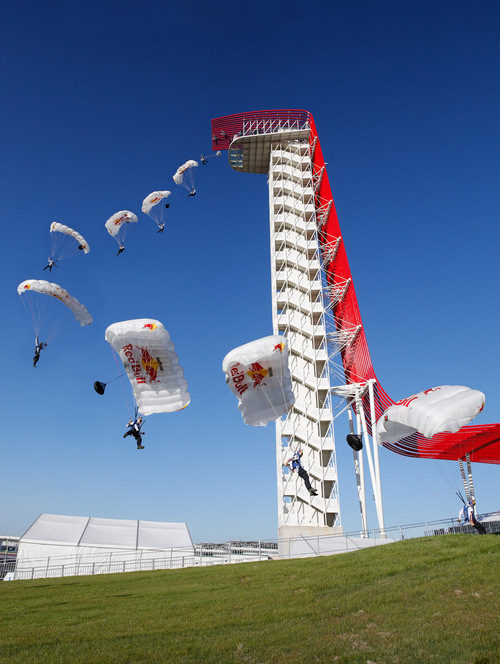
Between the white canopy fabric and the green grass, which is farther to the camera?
the white canopy fabric

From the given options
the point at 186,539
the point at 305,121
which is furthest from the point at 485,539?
the point at 305,121

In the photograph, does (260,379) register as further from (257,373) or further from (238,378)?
(238,378)

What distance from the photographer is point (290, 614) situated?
448 inches

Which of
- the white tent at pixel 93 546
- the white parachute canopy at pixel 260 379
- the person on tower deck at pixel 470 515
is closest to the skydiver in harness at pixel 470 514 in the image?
the person on tower deck at pixel 470 515

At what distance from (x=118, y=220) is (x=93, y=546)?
2277 centimetres

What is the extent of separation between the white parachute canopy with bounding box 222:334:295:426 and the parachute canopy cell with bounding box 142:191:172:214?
1746 cm

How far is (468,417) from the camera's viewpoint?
1788 cm

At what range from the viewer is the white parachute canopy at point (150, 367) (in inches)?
854

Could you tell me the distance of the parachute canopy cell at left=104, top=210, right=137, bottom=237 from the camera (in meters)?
29.3

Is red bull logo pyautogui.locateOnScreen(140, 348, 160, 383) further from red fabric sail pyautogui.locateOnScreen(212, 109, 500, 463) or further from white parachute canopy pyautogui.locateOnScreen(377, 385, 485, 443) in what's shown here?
red fabric sail pyautogui.locateOnScreen(212, 109, 500, 463)

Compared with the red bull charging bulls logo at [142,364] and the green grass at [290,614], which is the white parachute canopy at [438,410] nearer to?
the green grass at [290,614]

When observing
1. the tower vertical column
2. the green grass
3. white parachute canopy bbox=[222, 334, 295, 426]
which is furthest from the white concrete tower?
the green grass

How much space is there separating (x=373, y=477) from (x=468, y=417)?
1504 centimetres

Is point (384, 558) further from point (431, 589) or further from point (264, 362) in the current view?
point (264, 362)
